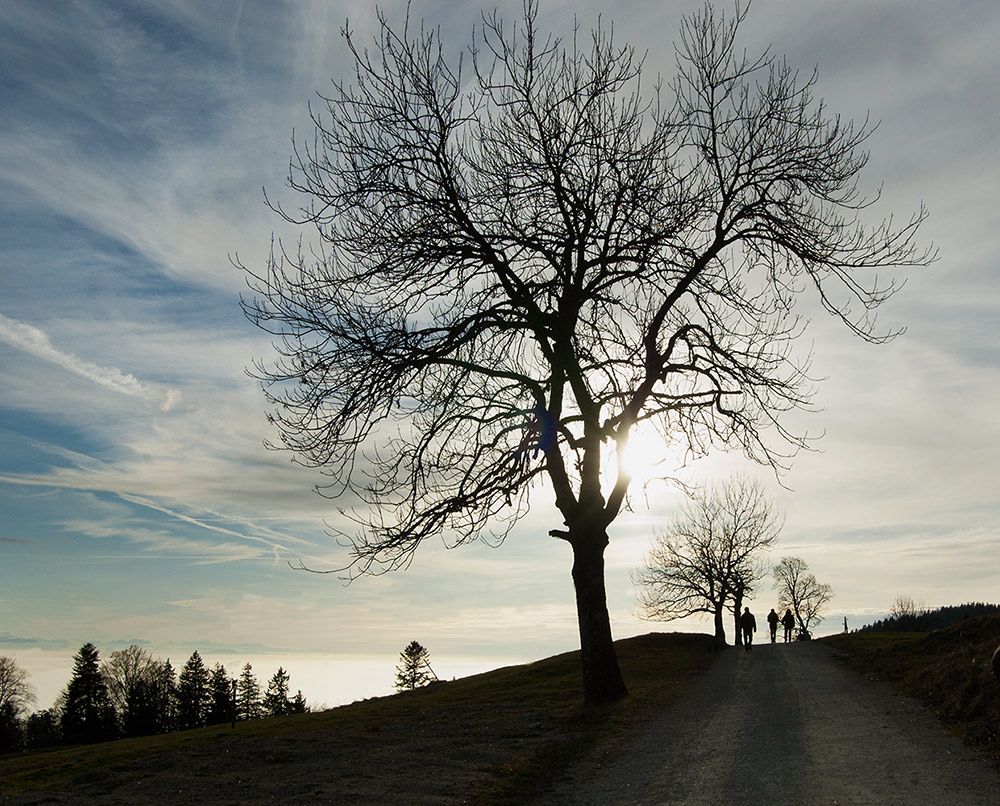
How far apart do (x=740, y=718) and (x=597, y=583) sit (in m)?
4.36

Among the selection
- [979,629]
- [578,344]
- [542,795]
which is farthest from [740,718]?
[979,629]

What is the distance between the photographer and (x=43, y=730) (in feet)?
298

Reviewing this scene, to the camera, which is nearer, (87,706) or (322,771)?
(322,771)

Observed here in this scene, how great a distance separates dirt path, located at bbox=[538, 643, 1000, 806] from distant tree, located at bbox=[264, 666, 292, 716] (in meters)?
96.7

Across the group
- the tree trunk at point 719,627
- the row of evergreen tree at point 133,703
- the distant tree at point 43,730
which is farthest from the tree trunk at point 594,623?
the distant tree at point 43,730

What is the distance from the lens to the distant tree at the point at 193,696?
3287 inches

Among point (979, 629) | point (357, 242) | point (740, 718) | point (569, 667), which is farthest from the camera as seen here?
point (569, 667)

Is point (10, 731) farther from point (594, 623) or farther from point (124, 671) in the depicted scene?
point (594, 623)

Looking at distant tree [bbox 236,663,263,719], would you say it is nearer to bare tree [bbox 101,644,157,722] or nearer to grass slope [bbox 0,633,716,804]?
bare tree [bbox 101,644,157,722]

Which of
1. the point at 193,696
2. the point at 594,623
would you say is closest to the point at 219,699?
the point at 193,696

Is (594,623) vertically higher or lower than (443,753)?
higher

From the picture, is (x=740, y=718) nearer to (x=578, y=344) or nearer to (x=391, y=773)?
(x=391, y=773)

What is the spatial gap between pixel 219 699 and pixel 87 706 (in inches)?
539

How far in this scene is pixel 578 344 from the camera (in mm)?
15938
